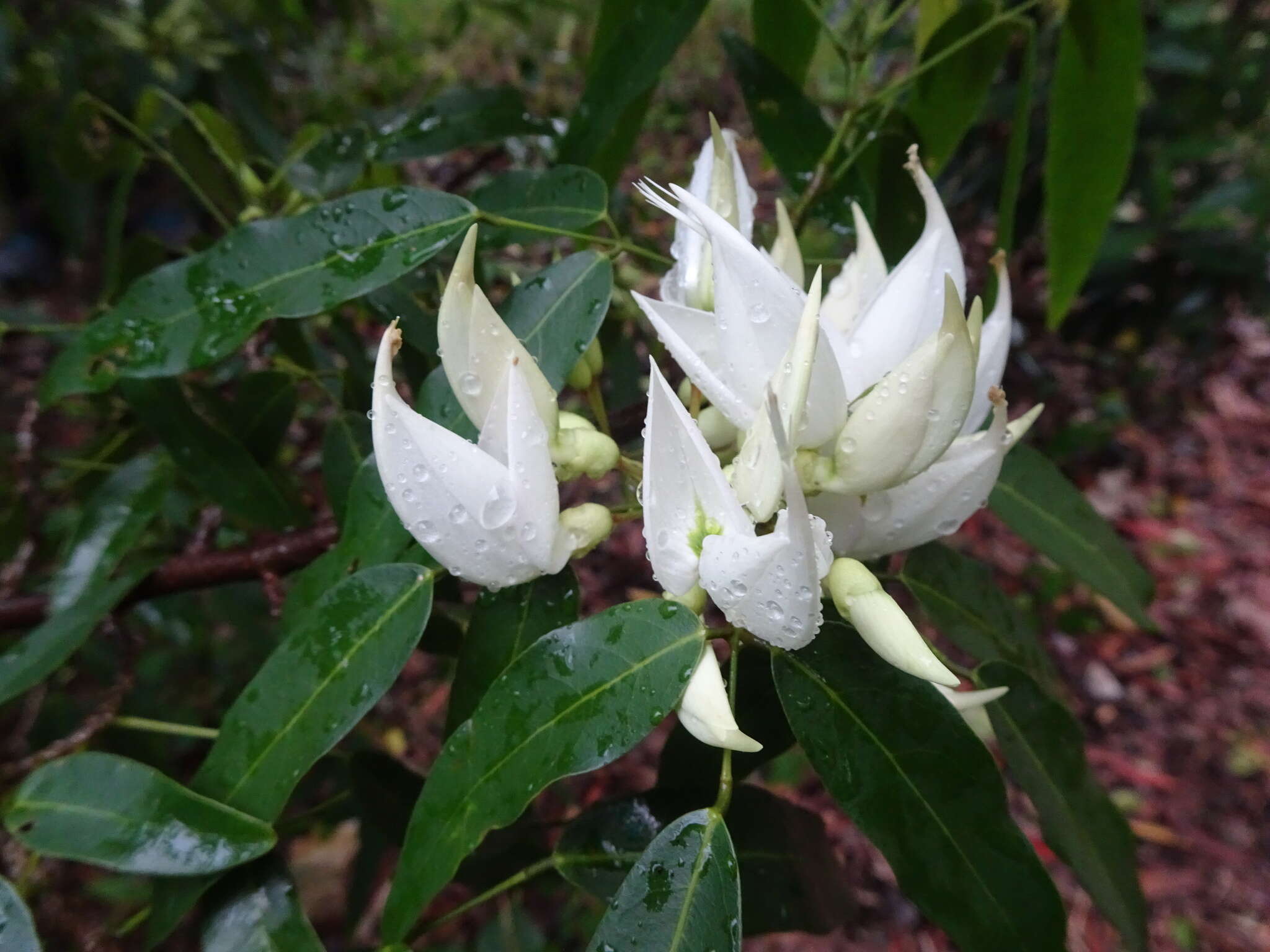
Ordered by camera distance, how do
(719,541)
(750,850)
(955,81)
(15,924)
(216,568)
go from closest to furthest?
1. (719,541)
2. (15,924)
3. (750,850)
4. (216,568)
5. (955,81)

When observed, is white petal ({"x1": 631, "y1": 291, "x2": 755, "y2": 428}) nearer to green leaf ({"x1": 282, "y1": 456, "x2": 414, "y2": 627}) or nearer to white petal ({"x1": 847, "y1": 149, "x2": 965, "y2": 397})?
white petal ({"x1": 847, "y1": 149, "x2": 965, "y2": 397})

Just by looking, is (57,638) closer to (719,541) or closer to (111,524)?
(111,524)

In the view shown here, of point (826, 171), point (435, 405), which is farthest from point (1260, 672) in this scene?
point (435, 405)

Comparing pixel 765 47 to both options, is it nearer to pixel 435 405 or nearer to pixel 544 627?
pixel 435 405

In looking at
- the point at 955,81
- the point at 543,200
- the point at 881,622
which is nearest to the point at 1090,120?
the point at 955,81

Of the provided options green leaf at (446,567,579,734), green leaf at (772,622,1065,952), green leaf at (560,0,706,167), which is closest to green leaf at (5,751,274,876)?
green leaf at (446,567,579,734)

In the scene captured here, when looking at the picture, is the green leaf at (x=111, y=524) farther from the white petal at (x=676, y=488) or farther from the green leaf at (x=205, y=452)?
the white petal at (x=676, y=488)
